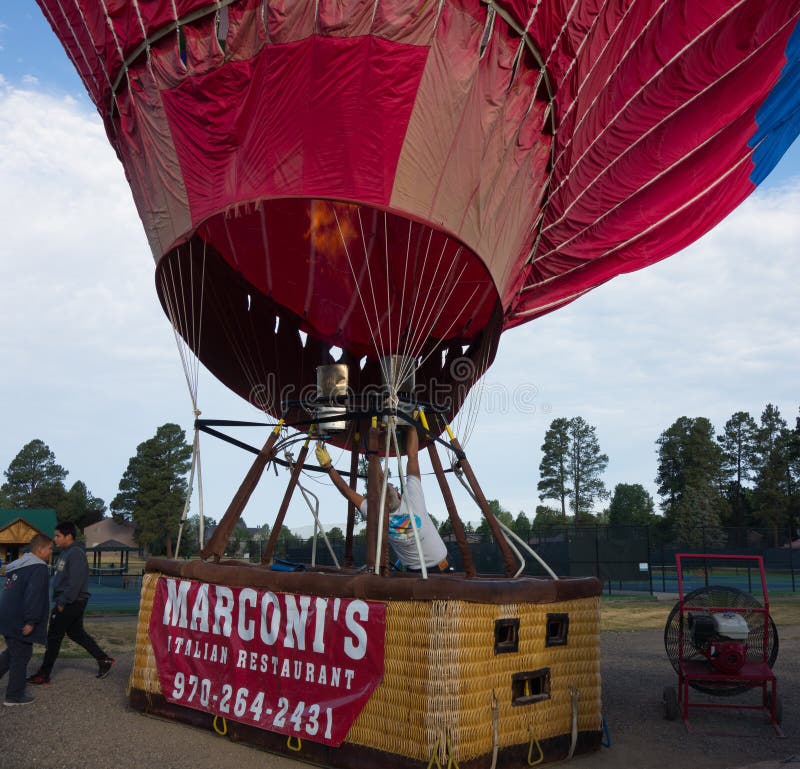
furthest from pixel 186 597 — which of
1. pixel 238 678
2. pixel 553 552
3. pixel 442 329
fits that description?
pixel 553 552

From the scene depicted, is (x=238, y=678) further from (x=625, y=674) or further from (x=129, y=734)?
(x=625, y=674)

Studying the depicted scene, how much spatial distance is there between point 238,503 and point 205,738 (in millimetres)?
1929

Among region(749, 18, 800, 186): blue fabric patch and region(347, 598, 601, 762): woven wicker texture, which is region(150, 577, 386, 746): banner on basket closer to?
region(347, 598, 601, 762): woven wicker texture

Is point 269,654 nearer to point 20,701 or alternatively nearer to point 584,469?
point 20,701

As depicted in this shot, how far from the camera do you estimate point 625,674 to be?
8914mm

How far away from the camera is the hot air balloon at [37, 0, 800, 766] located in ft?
17.2

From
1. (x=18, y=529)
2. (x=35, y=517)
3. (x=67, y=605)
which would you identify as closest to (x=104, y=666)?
(x=67, y=605)

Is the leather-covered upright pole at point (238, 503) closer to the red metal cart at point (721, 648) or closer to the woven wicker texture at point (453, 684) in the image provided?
the woven wicker texture at point (453, 684)

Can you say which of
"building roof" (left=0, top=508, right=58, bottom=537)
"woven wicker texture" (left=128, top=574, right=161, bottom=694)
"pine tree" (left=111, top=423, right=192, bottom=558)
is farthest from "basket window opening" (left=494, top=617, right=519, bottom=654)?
"pine tree" (left=111, top=423, right=192, bottom=558)

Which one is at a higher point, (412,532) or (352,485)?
(352,485)

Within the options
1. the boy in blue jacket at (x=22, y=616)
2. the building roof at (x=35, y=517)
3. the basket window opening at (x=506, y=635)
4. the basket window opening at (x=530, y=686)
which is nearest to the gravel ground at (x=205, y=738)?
the boy in blue jacket at (x=22, y=616)

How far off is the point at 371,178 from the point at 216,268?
9.18 feet

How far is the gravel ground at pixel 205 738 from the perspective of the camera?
207 inches

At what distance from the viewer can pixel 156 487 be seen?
56.0 metres
